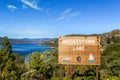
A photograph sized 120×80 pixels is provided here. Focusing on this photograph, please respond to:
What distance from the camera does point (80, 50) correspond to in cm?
1373

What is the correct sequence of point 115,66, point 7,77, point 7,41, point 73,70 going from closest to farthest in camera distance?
1. point 7,77
2. point 73,70
3. point 7,41
4. point 115,66

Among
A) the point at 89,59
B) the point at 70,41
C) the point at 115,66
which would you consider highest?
the point at 70,41

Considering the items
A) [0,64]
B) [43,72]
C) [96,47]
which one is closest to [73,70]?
[43,72]

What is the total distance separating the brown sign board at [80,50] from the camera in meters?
13.5

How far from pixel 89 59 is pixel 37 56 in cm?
1492

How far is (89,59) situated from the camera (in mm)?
13594

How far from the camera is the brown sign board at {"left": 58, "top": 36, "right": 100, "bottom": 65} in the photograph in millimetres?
13477

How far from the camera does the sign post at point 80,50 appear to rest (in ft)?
44.2

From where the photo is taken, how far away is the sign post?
13.5 metres

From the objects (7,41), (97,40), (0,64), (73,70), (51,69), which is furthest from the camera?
(51,69)

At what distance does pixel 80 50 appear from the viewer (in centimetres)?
1373

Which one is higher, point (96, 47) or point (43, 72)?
point (96, 47)

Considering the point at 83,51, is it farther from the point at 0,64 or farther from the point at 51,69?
the point at 51,69

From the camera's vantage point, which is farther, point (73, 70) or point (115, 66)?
point (115, 66)
